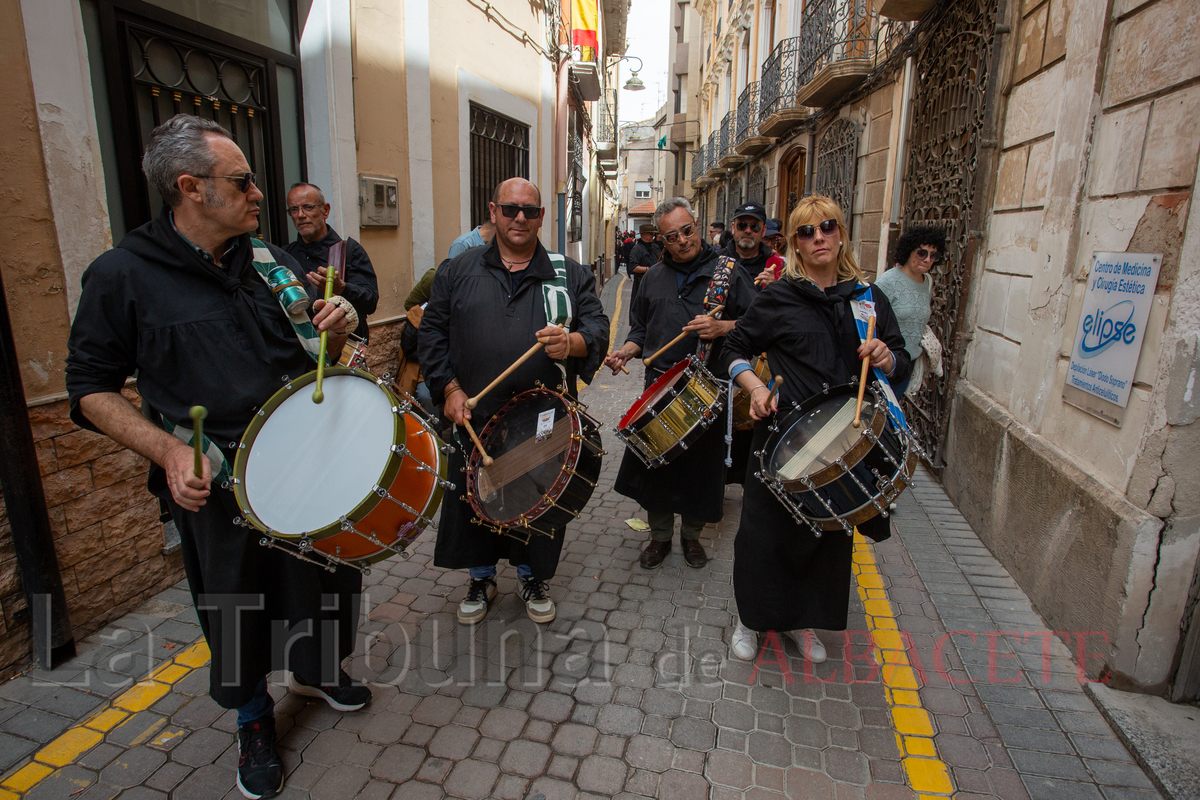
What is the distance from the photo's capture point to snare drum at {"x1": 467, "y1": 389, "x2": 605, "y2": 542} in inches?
110

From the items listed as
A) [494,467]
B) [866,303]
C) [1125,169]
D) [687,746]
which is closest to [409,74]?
[494,467]

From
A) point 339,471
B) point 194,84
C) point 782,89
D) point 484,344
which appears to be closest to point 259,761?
point 339,471

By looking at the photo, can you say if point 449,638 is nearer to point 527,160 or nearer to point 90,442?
point 90,442

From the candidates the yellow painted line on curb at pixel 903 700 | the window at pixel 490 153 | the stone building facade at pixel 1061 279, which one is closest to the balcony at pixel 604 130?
the window at pixel 490 153

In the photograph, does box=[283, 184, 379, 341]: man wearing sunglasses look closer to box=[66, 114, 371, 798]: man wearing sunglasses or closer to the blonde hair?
box=[66, 114, 371, 798]: man wearing sunglasses

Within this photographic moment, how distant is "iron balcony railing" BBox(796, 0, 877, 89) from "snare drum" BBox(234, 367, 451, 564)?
8.41 metres

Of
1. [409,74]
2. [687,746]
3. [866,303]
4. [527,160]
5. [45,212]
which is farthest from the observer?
[527,160]

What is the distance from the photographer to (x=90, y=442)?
3230mm

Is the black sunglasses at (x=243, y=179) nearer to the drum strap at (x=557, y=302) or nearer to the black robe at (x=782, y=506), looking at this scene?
the drum strap at (x=557, y=302)

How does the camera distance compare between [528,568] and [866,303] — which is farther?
[528,568]

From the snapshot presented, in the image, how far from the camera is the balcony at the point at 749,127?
15216 mm

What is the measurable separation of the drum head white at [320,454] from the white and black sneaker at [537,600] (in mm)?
1466

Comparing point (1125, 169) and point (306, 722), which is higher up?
point (1125, 169)

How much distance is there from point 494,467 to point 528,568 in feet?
2.64
